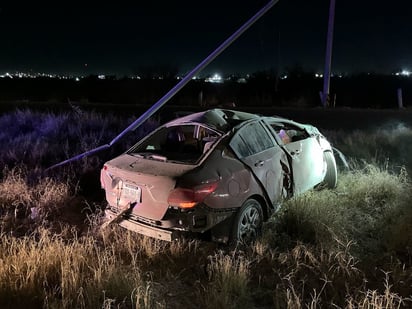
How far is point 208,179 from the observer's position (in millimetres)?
4594

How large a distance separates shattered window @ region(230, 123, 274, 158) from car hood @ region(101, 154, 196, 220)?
735 millimetres

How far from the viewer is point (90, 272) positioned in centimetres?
425

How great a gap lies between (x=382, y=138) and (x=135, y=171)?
988cm

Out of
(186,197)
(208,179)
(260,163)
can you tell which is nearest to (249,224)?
(260,163)

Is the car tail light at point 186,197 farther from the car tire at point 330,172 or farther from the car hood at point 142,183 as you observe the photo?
the car tire at point 330,172

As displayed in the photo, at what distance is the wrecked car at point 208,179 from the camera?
453 centimetres

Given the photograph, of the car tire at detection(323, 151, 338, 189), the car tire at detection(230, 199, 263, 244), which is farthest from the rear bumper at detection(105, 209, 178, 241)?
the car tire at detection(323, 151, 338, 189)

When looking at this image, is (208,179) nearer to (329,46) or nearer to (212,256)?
(212,256)

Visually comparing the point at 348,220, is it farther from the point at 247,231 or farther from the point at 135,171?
the point at 135,171

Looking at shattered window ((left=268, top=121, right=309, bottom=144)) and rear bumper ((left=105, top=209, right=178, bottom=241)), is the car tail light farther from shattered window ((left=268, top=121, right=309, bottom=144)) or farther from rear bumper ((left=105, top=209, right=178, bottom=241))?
shattered window ((left=268, top=121, right=309, bottom=144))

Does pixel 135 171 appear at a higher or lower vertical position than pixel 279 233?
higher

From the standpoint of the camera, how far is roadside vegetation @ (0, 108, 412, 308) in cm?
382

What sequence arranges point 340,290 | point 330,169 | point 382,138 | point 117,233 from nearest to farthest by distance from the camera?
point 340,290
point 117,233
point 330,169
point 382,138

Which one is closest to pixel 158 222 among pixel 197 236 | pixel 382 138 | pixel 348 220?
pixel 197 236
